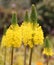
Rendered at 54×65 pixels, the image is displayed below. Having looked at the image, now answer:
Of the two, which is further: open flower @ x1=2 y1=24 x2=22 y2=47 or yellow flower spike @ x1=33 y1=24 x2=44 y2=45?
open flower @ x1=2 y1=24 x2=22 y2=47

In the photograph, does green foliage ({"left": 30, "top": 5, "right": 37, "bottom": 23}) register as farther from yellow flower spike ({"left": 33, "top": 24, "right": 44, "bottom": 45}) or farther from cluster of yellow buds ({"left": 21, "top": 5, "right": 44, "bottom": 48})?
yellow flower spike ({"left": 33, "top": 24, "right": 44, "bottom": 45})

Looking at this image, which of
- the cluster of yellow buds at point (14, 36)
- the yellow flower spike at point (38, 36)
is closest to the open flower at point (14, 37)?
the cluster of yellow buds at point (14, 36)

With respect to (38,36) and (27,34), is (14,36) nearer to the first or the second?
(27,34)

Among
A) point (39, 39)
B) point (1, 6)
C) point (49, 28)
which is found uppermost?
point (1, 6)

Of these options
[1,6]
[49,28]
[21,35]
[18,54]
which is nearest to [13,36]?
[21,35]

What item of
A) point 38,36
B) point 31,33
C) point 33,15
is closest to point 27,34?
point 31,33

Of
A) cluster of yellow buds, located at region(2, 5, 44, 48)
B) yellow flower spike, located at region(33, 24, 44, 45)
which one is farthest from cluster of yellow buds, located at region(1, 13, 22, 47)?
yellow flower spike, located at region(33, 24, 44, 45)

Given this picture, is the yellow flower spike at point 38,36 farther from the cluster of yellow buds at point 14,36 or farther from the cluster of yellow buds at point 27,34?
the cluster of yellow buds at point 14,36

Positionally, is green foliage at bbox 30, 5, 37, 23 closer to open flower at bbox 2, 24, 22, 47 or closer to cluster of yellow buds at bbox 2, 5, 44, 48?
cluster of yellow buds at bbox 2, 5, 44, 48

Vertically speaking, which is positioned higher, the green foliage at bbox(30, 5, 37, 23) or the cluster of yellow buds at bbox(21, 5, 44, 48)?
the green foliage at bbox(30, 5, 37, 23)

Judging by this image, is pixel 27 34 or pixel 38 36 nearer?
pixel 38 36

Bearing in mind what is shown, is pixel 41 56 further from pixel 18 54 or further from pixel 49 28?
pixel 49 28
